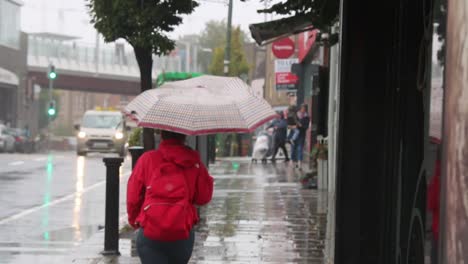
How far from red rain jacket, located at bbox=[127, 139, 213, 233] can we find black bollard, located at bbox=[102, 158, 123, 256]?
15.1 ft

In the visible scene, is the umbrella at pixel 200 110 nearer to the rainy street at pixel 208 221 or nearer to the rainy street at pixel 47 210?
the rainy street at pixel 208 221

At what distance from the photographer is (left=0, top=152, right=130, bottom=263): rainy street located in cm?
1155

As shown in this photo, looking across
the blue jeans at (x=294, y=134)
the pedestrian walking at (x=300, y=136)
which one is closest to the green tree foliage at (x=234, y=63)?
the blue jeans at (x=294, y=134)

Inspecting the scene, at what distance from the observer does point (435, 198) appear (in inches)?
188

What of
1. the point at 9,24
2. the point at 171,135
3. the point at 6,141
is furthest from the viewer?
the point at 9,24

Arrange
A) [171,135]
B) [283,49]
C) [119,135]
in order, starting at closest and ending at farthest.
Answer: [171,135]
[283,49]
[119,135]

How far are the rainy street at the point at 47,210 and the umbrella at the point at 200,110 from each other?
5.03 metres

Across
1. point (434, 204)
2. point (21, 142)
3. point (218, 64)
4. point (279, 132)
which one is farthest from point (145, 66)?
point (218, 64)

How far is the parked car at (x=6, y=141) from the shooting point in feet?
159

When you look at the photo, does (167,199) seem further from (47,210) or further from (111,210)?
(47,210)

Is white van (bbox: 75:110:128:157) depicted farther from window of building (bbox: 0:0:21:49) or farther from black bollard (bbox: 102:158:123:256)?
window of building (bbox: 0:0:21:49)

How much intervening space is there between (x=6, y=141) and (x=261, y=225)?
125ft

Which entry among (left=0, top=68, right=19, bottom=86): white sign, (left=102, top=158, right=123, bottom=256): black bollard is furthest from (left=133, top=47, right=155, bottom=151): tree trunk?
(left=0, top=68, right=19, bottom=86): white sign

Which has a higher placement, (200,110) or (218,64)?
(218,64)
